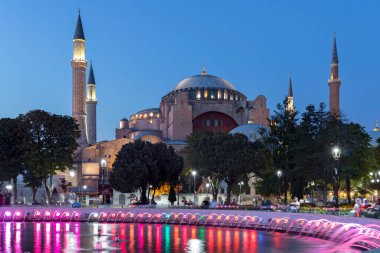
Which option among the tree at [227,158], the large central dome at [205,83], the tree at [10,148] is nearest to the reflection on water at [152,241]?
the tree at [227,158]

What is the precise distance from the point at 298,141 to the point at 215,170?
8.18 metres

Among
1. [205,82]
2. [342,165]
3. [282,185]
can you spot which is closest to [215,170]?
[282,185]

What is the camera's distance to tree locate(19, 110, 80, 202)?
4888cm

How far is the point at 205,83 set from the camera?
100812mm

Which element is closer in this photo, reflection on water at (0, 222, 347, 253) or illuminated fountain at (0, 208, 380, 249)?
reflection on water at (0, 222, 347, 253)

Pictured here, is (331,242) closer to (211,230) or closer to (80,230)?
(211,230)

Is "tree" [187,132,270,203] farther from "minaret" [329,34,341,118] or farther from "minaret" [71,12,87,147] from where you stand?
"minaret" [71,12,87,147]

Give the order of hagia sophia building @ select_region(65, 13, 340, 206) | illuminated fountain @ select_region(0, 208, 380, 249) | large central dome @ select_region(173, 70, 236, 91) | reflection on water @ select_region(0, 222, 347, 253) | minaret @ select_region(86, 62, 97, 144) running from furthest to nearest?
1. large central dome @ select_region(173, 70, 236, 91)
2. minaret @ select_region(86, 62, 97, 144)
3. hagia sophia building @ select_region(65, 13, 340, 206)
4. illuminated fountain @ select_region(0, 208, 380, 249)
5. reflection on water @ select_region(0, 222, 347, 253)

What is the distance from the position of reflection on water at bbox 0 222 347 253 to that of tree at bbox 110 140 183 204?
15.7m

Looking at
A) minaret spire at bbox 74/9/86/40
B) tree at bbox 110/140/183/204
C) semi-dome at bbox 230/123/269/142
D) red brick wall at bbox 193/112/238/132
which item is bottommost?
tree at bbox 110/140/183/204

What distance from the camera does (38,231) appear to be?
2725 centimetres

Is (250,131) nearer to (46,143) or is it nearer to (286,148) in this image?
(286,148)

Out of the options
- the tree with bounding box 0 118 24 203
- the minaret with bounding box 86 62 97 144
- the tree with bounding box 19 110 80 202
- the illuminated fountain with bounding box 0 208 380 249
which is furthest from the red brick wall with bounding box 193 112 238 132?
the illuminated fountain with bounding box 0 208 380 249

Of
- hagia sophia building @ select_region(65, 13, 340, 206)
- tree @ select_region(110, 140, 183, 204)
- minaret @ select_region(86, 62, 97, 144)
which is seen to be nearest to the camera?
tree @ select_region(110, 140, 183, 204)
